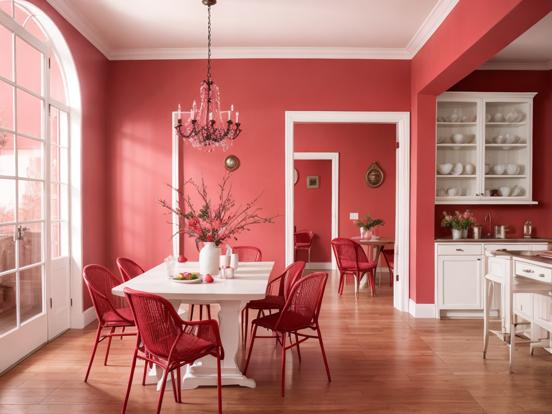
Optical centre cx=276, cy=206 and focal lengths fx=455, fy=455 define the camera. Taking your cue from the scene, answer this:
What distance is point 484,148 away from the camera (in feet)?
17.9

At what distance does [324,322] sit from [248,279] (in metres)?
1.91

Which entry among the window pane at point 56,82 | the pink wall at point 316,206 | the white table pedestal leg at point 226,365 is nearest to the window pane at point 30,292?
the white table pedestal leg at point 226,365

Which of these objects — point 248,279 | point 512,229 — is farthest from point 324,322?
point 512,229

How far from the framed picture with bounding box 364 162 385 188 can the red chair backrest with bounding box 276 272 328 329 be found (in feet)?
18.0

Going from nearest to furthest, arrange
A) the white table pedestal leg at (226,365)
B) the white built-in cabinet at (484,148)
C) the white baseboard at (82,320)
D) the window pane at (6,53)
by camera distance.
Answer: the white table pedestal leg at (226,365)
the window pane at (6,53)
the white baseboard at (82,320)
the white built-in cabinet at (484,148)

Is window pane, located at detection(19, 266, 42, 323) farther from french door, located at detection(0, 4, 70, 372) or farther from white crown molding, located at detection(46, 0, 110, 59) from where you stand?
white crown molding, located at detection(46, 0, 110, 59)

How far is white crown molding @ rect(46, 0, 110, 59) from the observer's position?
13.8 feet

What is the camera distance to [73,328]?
15.7 feet

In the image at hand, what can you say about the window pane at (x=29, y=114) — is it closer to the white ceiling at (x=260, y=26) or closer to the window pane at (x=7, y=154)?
the window pane at (x=7, y=154)

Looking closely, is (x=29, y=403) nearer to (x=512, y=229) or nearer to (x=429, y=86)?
(x=429, y=86)

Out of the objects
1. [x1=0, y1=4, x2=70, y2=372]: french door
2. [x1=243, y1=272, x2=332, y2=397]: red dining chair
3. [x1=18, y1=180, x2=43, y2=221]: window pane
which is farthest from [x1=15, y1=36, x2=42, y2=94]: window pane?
[x1=243, y1=272, x2=332, y2=397]: red dining chair

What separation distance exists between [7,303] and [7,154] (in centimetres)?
118

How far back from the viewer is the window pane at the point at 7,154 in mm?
3527

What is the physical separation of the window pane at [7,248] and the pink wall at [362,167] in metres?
5.87
